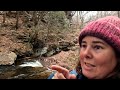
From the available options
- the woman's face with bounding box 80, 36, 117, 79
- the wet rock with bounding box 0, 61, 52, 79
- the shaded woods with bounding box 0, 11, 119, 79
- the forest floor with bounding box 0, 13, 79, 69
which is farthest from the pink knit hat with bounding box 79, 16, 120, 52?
the forest floor with bounding box 0, 13, 79, 69

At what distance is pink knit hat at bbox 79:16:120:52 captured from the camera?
0.76 m

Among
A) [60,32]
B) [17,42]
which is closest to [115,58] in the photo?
[17,42]

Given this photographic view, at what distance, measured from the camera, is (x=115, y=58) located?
77cm

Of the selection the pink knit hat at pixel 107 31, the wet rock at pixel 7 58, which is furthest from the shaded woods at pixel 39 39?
the pink knit hat at pixel 107 31

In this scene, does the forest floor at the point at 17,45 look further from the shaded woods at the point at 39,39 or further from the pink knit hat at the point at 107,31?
the pink knit hat at the point at 107,31

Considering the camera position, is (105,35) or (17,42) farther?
(17,42)

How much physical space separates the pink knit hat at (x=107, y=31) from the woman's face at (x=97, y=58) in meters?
0.02

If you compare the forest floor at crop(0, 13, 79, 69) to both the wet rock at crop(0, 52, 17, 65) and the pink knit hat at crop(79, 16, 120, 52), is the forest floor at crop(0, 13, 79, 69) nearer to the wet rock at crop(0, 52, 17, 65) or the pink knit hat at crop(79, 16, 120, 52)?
the wet rock at crop(0, 52, 17, 65)
